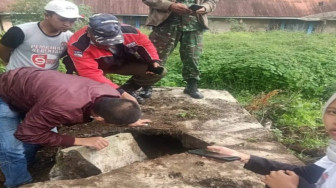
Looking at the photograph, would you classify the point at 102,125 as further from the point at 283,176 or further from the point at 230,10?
the point at 230,10

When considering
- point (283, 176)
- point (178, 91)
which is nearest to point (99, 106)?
point (283, 176)

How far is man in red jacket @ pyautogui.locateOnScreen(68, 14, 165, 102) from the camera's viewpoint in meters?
2.79

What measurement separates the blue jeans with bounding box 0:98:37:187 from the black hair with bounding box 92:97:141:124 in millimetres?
785

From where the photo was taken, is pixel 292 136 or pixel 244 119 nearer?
pixel 244 119

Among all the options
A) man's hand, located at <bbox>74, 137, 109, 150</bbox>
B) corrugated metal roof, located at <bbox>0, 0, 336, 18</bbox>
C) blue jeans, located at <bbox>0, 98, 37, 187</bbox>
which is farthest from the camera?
corrugated metal roof, located at <bbox>0, 0, 336, 18</bbox>

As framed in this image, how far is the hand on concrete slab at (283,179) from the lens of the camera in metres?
1.62

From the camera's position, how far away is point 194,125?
320cm

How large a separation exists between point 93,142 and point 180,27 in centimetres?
183

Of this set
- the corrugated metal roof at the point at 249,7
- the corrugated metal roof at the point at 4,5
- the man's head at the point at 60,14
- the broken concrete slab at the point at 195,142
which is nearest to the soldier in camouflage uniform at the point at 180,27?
the broken concrete slab at the point at 195,142

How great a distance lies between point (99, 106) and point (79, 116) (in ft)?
0.47

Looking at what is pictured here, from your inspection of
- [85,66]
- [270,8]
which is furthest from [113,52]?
[270,8]

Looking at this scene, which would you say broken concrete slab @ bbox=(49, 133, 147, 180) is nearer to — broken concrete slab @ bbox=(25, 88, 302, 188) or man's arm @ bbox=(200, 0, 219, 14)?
broken concrete slab @ bbox=(25, 88, 302, 188)

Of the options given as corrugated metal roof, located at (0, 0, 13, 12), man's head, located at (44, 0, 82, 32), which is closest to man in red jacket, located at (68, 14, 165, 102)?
man's head, located at (44, 0, 82, 32)

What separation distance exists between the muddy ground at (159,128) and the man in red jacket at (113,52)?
0.35 m
